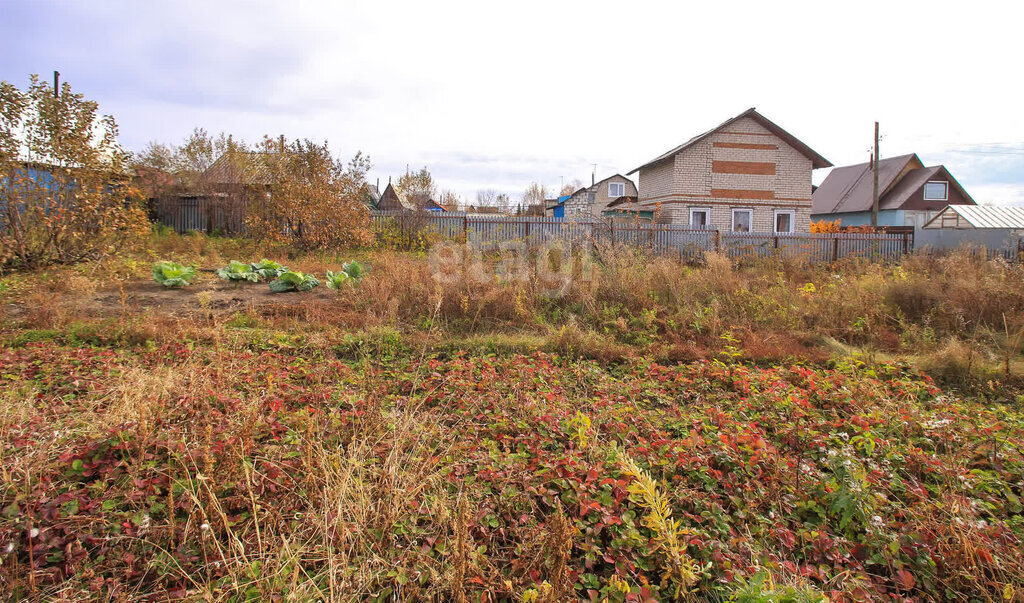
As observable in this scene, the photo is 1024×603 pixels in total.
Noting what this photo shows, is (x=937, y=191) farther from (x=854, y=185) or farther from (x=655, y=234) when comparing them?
(x=655, y=234)

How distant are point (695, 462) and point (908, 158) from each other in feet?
143

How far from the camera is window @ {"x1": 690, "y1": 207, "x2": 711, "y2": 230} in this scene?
2405cm

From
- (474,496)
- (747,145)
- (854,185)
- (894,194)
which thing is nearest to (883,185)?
(894,194)

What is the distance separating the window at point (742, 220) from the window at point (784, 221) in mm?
1140

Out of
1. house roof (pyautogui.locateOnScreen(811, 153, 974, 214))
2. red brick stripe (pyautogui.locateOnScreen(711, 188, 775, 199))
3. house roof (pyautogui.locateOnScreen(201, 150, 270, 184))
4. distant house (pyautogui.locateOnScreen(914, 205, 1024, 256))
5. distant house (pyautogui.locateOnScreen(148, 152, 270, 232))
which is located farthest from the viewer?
house roof (pyautogui.locateOnScreen(811, 153, 974, 214))

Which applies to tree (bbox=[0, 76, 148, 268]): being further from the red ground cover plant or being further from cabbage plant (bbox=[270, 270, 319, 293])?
the red ground cover plant

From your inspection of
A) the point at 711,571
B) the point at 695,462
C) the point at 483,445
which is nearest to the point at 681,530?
the point at 711,571

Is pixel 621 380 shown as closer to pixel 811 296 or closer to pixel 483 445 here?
pixel 483 445

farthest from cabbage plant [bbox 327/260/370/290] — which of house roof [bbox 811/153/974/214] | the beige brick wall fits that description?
house roof [bbox 811/153/974/214]

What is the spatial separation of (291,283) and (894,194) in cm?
4178

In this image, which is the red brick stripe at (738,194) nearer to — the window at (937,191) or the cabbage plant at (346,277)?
the window at (937,191)

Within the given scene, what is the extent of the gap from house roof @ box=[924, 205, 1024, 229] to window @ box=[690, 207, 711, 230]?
31.1ft

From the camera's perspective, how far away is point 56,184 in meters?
8.56

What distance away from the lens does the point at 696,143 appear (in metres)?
23.5
